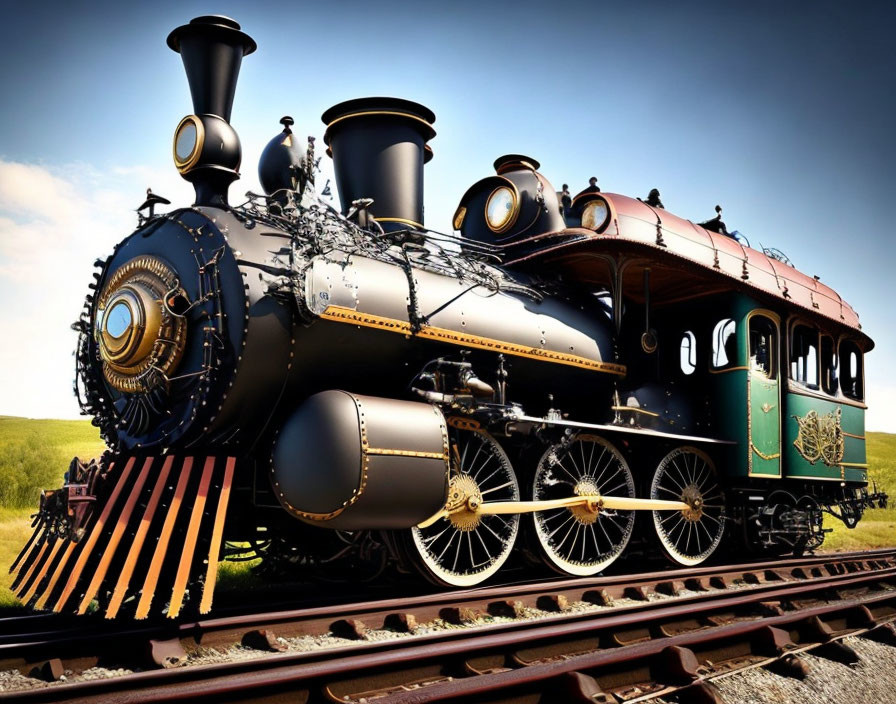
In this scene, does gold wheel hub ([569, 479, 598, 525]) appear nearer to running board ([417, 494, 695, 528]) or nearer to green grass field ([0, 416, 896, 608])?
running board ([417, 494, 695, 528])

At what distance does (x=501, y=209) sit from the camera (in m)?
8.63

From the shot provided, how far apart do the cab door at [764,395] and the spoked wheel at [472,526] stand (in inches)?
127

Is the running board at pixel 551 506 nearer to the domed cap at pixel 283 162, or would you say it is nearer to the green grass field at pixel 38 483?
the green grass field at pixel 38 483

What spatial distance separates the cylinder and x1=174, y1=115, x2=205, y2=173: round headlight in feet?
7.22

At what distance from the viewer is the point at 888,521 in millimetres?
16281

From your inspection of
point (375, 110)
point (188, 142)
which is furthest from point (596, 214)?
point (188, 142)

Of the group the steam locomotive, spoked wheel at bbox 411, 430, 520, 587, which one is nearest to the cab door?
the steam locomotive

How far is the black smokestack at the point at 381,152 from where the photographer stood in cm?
761

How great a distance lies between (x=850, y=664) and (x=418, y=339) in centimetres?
367

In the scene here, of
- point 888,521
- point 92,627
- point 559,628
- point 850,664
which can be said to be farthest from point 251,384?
point 888,521

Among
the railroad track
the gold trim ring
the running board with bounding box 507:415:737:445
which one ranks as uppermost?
the gold trim ring

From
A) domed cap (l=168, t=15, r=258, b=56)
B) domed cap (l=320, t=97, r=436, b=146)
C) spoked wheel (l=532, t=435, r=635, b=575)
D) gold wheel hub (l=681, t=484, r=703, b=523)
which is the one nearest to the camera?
domed cap (l=168, t=15, r=258, b=56)

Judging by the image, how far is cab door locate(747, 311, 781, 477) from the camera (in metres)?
8.66

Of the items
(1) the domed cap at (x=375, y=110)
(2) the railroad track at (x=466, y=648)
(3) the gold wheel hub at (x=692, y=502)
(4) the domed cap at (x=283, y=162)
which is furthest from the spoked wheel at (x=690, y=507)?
(4) the domed cap at (x=283, y=162)
